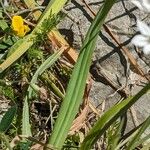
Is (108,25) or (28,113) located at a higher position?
(108,25)

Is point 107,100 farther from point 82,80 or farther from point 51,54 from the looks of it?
point 82,80

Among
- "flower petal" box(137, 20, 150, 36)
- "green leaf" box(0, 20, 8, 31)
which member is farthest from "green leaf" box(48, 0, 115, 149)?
"green leaf" box(0, 20, 8, 31)

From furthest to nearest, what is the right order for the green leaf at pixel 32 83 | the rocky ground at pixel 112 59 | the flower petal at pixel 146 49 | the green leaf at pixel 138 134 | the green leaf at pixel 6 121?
the rocky ground at pixel 112 59
the green leaf at pixel 32 83
the green leaf at pixel 6 121
the green leaf at pixel 138 134
the flower petal at pixel 146 49

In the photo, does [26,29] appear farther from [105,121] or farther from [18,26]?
[105,121]

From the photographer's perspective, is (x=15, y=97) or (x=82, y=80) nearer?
(x=82, y=80)

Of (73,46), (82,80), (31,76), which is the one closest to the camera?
(82,80)

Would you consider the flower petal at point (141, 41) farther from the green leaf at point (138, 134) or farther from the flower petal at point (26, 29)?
the flower petal at point (26, 29)

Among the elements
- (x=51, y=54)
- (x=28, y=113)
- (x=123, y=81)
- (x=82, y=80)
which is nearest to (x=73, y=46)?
(x=51, y=54)

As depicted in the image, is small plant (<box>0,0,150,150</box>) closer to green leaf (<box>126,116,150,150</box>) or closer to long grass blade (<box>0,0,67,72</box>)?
long grass blade (<box>0,0,67,72</box>)

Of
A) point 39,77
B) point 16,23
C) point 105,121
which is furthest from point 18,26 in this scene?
point 105,121

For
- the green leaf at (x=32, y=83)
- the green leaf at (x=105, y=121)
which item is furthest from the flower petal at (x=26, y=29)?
the green leaf at (x=105, y=121)

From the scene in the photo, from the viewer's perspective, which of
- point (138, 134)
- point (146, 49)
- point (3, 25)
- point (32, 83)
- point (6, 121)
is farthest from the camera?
point (3, 25)
